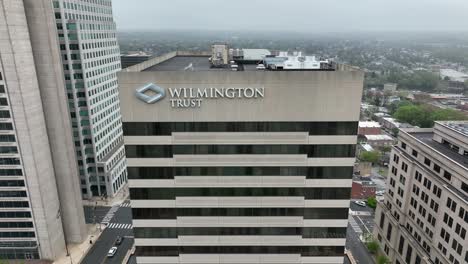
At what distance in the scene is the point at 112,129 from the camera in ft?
420

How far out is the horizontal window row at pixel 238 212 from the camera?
4847 centimetres

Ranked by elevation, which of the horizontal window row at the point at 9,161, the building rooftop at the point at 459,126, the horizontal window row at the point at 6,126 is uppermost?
the horizontal window row at the point at 6,126

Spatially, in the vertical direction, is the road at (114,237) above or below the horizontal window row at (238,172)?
below

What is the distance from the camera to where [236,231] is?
49750 mm

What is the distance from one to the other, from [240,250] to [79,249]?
61100mm

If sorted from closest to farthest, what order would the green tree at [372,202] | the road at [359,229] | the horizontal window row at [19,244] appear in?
the horizontal window row at [19,244] → the road at [359,229] → the green tree at [372,202]

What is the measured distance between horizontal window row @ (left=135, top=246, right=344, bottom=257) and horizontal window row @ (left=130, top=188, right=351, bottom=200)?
8750mm

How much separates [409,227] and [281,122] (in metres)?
54.9

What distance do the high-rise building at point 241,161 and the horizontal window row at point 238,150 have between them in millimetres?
139

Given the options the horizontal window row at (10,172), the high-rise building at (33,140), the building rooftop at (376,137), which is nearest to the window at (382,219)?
the high-rise building at (33,140)

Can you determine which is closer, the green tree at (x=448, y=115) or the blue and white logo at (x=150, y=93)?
the blue and white logo at (x=150, y=93)

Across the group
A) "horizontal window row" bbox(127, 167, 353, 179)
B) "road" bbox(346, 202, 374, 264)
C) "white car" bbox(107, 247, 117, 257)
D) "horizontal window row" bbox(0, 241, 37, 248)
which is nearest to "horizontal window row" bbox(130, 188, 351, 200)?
"horizontal window row" bbox(127, 167, 353, 179)

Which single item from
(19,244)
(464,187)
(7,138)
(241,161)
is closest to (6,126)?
(7,138)

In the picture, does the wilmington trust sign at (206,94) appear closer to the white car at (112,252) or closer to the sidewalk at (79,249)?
the white car at (112,252)
